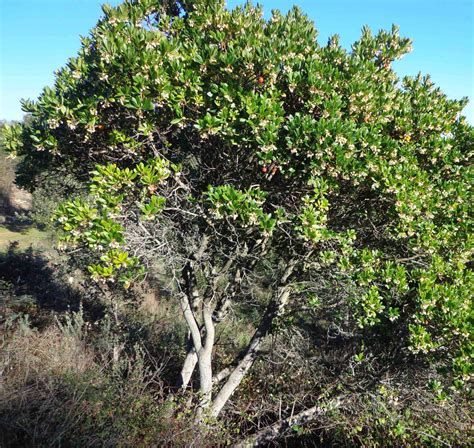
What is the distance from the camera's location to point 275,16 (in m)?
5.02

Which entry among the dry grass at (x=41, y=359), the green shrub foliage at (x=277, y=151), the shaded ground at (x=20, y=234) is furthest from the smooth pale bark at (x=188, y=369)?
the shaded ground at (x=20, y=234)

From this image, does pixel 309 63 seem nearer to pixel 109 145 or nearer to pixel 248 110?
pixel 248 110

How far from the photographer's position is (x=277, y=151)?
4.01 meters

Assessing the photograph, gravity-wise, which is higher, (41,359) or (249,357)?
(249,357)

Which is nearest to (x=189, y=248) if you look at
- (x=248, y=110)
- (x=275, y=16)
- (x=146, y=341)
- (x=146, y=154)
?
(x=146, y=154)

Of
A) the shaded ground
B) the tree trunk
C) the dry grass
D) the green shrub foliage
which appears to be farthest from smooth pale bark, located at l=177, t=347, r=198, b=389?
the shaded ground

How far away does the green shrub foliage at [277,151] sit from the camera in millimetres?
3654

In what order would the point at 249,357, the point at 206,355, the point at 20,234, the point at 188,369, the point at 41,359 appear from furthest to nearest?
the point at 20,234 → the point at 188,369 → the point at 249,357 → the point at 206,355 → the point at 41,359

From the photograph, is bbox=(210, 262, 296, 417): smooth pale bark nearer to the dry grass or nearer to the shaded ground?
the dry grass

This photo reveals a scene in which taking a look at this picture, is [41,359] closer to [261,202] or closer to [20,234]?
[261,202]

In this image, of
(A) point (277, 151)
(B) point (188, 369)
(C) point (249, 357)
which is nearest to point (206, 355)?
(C) point (249, 357)

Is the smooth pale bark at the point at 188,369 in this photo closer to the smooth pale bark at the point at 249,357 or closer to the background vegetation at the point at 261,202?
the background vegetation at the point at 261,202

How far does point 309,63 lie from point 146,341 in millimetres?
6805

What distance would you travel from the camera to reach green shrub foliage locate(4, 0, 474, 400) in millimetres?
3654
